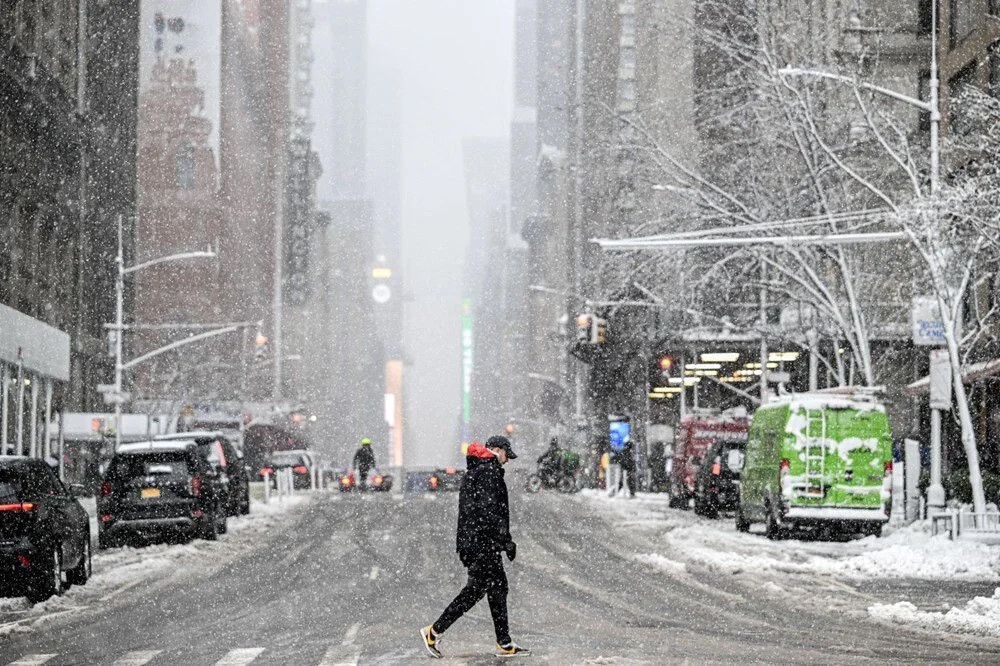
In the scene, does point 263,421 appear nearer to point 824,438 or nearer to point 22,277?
point 22,277

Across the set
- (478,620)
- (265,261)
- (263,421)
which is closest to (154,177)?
(263,421)

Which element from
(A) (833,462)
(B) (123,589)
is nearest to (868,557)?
(A) (833,462)

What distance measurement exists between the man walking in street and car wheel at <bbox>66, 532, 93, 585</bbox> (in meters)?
8.44

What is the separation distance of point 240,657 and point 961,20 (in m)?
37.3

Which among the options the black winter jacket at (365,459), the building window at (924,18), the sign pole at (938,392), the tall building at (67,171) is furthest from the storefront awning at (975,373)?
the tall building at (67,171)

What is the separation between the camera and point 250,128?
151m

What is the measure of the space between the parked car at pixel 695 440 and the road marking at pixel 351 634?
23692 mm

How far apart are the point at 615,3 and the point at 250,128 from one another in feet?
135

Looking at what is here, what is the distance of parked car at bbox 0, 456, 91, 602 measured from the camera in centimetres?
1753

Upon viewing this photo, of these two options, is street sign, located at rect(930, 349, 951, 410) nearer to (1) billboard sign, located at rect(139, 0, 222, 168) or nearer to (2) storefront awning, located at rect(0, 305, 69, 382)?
(2) storefront awning, located at rect(0, 305, 69, 382)

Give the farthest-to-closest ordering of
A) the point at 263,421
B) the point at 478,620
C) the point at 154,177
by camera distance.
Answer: the point at 154,177 < the point at 263,421 < the point at 478,620

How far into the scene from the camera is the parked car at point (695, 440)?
3931cm

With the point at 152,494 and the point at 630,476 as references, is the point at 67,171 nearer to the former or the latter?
the point at 630,476

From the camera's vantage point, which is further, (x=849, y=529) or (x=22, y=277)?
(x=22, y=277)
